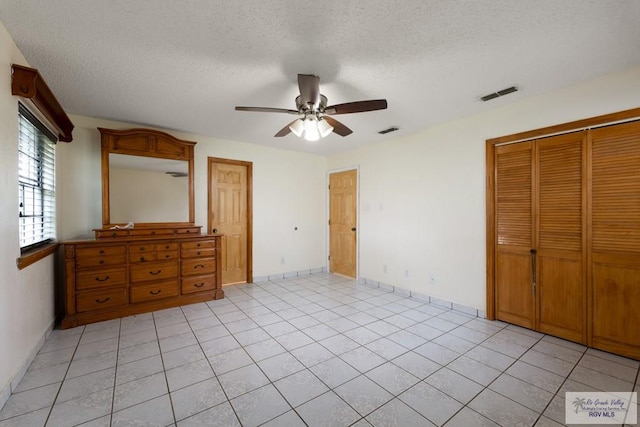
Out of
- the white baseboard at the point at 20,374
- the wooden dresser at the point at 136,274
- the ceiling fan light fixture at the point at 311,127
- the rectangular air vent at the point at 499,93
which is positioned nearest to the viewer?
the white baseboard at the point at 20,374

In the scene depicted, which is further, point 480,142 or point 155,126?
point 155,126

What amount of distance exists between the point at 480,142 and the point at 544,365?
2324 mm

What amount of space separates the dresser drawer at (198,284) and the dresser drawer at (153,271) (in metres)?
0.19

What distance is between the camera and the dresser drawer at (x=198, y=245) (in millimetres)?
3623

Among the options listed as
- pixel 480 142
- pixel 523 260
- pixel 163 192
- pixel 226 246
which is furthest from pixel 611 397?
pixel 163 192

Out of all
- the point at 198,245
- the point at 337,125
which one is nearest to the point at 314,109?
the point at 337,125

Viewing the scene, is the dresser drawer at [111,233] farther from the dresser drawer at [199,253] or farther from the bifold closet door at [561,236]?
the bifold closet door at [561,236]

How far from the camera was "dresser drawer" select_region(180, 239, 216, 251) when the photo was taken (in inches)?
143

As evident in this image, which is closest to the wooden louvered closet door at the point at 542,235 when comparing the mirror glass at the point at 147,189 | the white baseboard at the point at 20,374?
the mirror glass at the point at 147,189

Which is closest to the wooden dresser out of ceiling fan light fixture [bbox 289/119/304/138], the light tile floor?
the light tile floor

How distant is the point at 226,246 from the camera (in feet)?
14.9

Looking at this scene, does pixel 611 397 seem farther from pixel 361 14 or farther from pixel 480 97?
pixel 361 14

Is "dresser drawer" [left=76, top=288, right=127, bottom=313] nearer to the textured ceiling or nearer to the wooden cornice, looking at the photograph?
the wooden cornice

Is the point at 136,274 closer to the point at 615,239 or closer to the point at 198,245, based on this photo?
the point at 198,245
